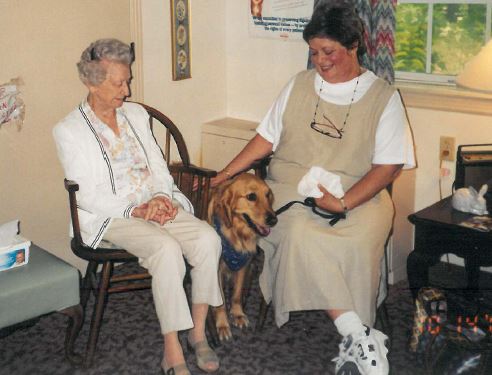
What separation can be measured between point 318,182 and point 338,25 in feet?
1.96

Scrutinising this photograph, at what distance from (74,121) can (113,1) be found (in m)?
0.92

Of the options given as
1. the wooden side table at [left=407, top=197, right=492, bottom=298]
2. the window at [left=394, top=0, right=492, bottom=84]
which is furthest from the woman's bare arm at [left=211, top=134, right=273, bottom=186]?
the window at [left=394, top=0, right=492, bottom=84]

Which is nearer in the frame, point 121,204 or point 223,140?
point 121,204

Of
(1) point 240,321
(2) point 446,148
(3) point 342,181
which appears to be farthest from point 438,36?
(1) point 240,321

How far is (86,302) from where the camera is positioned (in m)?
3.07

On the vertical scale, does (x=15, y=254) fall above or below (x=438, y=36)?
below

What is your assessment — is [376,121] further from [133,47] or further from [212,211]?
[133,47]

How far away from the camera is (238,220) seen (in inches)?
109

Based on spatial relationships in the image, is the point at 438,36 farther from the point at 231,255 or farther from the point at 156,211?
the point at 156,211

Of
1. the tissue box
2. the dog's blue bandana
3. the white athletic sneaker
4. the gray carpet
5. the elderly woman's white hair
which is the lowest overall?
the gray carpet

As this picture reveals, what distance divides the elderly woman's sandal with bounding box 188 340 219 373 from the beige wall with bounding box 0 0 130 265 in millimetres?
1067

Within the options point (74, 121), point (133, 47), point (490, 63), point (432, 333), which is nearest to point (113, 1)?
point (133, 47)

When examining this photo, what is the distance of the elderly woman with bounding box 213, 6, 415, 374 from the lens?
2.55 meters

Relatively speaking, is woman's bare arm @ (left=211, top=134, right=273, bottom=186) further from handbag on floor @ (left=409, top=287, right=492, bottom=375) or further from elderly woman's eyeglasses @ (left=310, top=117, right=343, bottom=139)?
handbag on floor @ (left=409, top=287, right=492, bottom=375)
